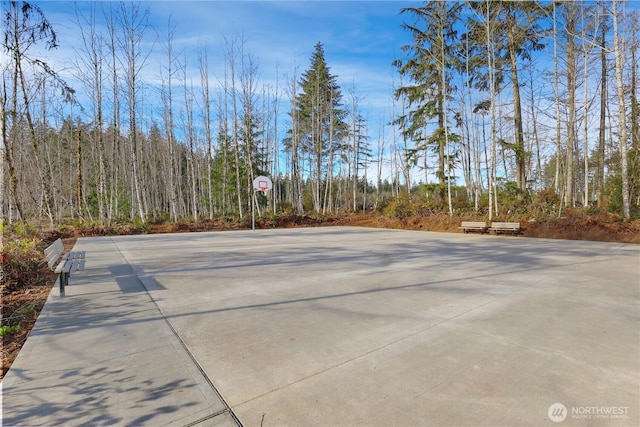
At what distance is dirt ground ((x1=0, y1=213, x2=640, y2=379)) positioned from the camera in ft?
11.5

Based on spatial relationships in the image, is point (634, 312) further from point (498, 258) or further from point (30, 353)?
point (30, 353)

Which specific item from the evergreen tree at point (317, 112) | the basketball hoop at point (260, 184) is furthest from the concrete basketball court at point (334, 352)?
the evergreen tree at point (317, 112)

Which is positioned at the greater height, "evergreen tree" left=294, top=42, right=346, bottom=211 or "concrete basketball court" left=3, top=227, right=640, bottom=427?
"evergreen tree" left=294, top=42, right=346, bottom=211

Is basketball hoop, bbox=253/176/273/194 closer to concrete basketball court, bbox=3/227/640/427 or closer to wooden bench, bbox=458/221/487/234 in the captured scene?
wooden bench, bbox=458/221/487/234

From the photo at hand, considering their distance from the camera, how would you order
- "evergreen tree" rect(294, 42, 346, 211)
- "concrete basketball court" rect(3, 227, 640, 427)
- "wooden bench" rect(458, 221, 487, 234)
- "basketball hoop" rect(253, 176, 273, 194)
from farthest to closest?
"evergreen tree" rect(294, 42, 346, 211) → "basketball hoop" rect(253, 176, 273, 194) → "wooden bench" rect(458, 221, 487, 234) → "concrete basketball court" rect(3, 227, 640, 427)

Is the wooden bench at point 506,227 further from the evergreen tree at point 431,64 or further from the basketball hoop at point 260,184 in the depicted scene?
the basketball hoop at point 260,184

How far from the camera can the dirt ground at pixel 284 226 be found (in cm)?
350

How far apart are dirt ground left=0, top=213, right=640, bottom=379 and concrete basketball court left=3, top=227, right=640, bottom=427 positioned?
0.26 metres

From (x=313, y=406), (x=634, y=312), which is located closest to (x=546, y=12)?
(x=634, y=312)

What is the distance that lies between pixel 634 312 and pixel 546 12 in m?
17.3

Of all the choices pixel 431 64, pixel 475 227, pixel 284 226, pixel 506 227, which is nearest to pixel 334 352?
pixel 506 227

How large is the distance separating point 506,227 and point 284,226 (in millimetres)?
11216

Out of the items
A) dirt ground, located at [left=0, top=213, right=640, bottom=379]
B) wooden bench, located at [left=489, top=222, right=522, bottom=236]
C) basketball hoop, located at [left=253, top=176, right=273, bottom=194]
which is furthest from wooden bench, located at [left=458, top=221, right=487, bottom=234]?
basketball hoop, located at [left=253, top=176, right=273, bottom=194]

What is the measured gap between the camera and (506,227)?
39.7 ft
